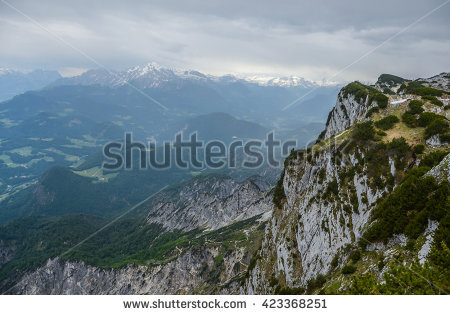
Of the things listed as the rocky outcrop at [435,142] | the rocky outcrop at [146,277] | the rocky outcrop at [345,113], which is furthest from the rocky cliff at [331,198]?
the rocky outcrop at [146,277]

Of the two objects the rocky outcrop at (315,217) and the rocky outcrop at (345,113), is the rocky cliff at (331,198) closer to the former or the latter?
the rocky outcrop at (315,217)

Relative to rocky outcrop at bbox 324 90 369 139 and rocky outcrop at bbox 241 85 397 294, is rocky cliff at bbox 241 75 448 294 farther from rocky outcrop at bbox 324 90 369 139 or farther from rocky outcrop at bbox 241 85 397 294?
rocky outcrop at bbox 324 90 369 139

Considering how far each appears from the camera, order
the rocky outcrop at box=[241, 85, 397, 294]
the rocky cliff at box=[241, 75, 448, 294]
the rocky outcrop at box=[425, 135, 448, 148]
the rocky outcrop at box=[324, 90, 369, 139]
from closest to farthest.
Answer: the rocky outcrop at box=[425, 135, 448, 148]
the rocky cliff at box=[241, 75, 448, 294]
the rocky outcrop at box=[241, 85, 397, 294]
the rocky outcrop at box=[324, 90, 369, 139]

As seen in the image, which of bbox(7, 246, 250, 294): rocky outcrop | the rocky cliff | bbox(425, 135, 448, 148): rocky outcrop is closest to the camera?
bbox(425, 135, 448, 148): rocky outcrop

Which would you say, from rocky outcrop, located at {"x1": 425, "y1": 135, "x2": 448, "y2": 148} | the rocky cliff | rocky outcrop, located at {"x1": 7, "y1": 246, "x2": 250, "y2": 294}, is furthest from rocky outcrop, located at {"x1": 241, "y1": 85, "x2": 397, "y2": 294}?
rocky outcrop, located at {"x1": 7, "y1": 246, "x2": 250, "y2": 294}

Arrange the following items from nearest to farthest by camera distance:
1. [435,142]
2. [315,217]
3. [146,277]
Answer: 1. [435,142]
2. [315,217]
3. [146,277]

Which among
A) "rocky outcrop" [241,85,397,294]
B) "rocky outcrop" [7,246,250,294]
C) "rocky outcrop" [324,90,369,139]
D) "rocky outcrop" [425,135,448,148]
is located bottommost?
"rocky outcrop" [7,246,250,294]

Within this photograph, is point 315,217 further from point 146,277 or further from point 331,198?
point 146,277

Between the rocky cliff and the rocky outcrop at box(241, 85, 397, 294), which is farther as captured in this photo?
the rocky outcrop at box(241, 85, 397, 294)

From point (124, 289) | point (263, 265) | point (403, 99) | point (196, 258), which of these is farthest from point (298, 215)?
point (124, 289)

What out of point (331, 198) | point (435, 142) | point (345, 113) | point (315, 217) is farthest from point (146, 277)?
point (435, 142)

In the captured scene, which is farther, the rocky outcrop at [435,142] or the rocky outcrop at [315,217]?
the rocky outcrop at [315,217]

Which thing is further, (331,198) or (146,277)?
(146,277)
